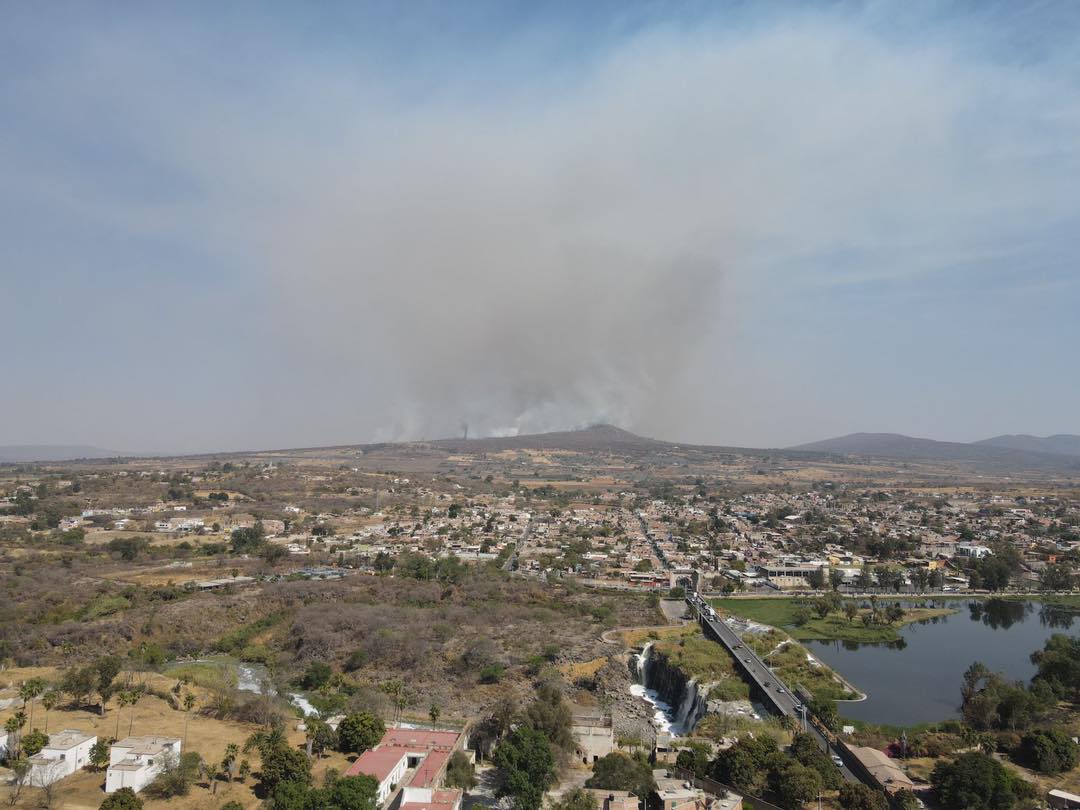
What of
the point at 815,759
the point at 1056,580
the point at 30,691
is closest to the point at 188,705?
the point at 30,691

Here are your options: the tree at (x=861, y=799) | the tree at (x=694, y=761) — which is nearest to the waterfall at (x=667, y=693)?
the tree at (x=694, y=761)

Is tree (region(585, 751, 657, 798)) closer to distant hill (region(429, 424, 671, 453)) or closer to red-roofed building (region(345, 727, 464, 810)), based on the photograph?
red-roofed building (region(345, 727, 464, 810))

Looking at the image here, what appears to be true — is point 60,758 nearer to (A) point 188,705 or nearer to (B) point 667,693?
(A) point 188,705

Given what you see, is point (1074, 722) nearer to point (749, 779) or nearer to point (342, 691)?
point (749, 779)

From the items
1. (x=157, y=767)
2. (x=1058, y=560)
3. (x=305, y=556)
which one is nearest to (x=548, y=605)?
(x=305, y=556)

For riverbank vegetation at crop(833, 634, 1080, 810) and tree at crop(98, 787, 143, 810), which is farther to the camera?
riverbank vegetation at crop(833, 634, 1080, 810)

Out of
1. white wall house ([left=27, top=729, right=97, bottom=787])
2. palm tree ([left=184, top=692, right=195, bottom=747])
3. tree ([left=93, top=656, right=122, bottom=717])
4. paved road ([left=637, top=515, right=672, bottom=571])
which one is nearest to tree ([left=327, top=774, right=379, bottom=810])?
white wall house ([left=27, top=729, right=97, bottom=787])
